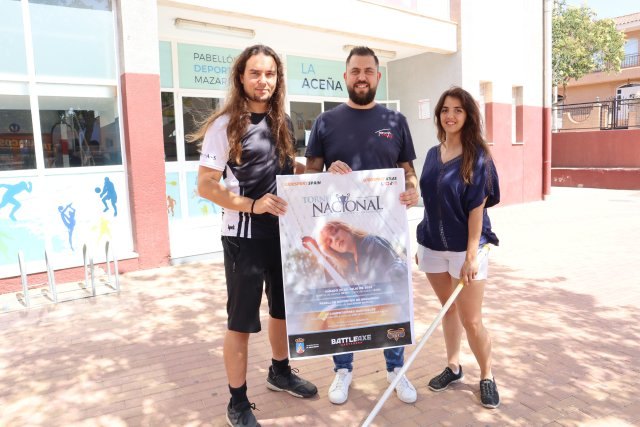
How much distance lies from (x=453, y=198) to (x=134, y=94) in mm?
5169

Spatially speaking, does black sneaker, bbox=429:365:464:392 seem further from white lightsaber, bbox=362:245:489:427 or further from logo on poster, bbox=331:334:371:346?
logo on poster, bbox=331:334:371:346

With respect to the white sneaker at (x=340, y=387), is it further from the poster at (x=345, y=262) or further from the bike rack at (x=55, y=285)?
the bike rack at (x=55, y=285)

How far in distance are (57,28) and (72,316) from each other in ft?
12.3

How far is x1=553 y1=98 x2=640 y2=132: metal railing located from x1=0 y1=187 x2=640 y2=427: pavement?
1350 centimetres

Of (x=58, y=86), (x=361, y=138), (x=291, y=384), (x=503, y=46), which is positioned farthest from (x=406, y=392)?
(x=503, y=46)

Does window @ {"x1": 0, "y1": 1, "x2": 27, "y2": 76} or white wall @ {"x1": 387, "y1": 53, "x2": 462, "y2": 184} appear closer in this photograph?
window @ {"x1": 0, "y1": 1, "x2": 27, "y2": 76}

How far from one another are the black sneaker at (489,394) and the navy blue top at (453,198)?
0.90 m

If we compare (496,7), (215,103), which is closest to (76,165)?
(215,103)

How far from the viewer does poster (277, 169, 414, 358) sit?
280 cm

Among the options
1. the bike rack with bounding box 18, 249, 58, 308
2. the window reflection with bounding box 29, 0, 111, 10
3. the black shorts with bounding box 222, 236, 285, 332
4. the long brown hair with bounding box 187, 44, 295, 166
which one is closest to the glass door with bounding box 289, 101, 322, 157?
the window reflection with bounding box 29, 0, 111, 10

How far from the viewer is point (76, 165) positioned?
22.2ft

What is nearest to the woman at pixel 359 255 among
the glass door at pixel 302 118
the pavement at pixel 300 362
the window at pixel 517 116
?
the pavement at pixel 300 362

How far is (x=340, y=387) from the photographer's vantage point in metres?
3.30

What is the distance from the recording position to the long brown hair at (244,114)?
9.02 feet
